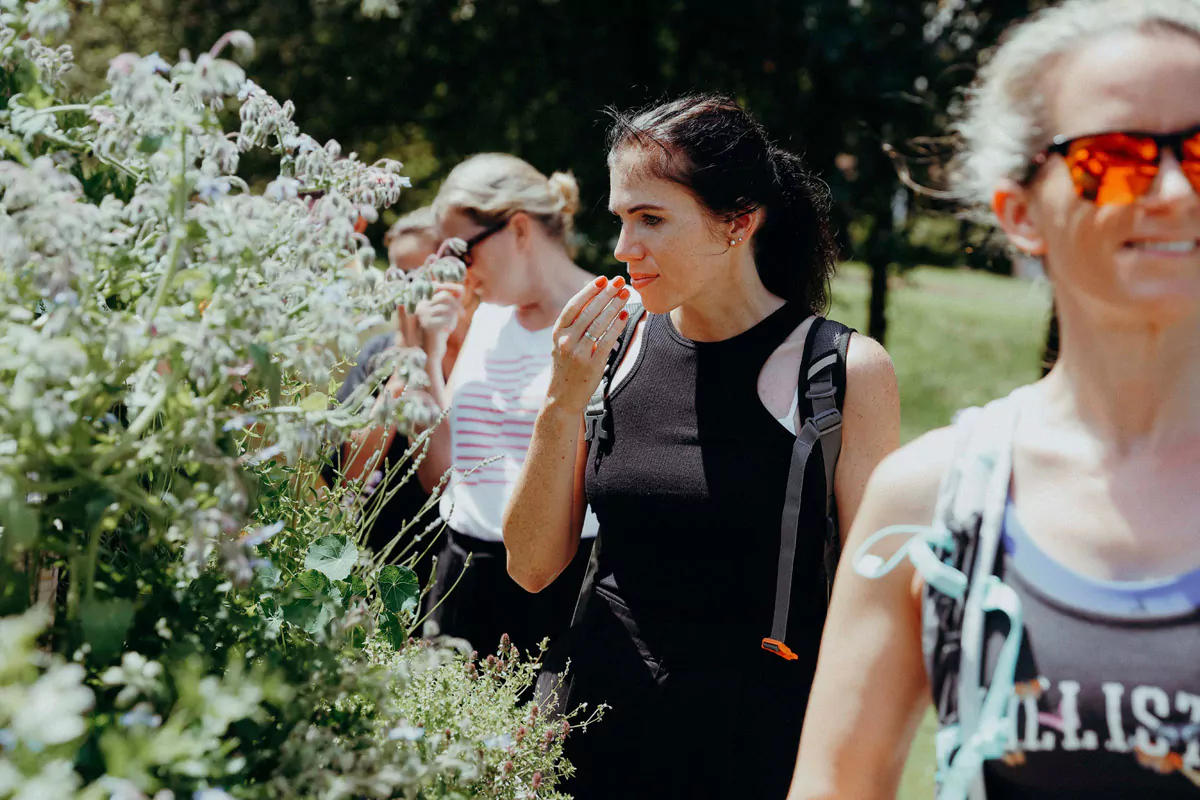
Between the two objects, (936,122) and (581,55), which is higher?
(581,55)

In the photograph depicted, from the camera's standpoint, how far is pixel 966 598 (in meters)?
1.23

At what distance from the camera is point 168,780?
1000mm

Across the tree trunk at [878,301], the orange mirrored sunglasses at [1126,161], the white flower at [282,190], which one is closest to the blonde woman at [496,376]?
the white flower at [282,190]

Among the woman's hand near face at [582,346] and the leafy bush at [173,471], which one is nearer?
the leafy bush at [173,471]

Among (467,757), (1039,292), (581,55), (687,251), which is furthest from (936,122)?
(467,757)

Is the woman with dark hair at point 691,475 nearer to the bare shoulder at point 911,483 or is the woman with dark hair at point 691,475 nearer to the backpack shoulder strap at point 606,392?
the backpack shoulder strap at point 606,392

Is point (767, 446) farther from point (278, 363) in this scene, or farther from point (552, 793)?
point (278, 363)

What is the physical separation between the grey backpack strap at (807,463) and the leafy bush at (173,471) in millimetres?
750

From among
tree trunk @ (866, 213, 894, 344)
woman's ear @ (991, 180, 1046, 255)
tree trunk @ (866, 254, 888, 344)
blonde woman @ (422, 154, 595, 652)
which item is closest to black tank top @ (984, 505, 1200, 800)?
woman's ear @ (991, 180, 1046, 255)

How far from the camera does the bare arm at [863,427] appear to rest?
6.88 ft

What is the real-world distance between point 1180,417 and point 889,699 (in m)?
0.44

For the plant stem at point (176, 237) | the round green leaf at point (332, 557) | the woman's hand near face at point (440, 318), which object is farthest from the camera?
the woman's hand near face at point (440, 318)

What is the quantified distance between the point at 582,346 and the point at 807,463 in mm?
470

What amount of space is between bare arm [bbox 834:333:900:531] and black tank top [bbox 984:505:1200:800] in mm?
874
